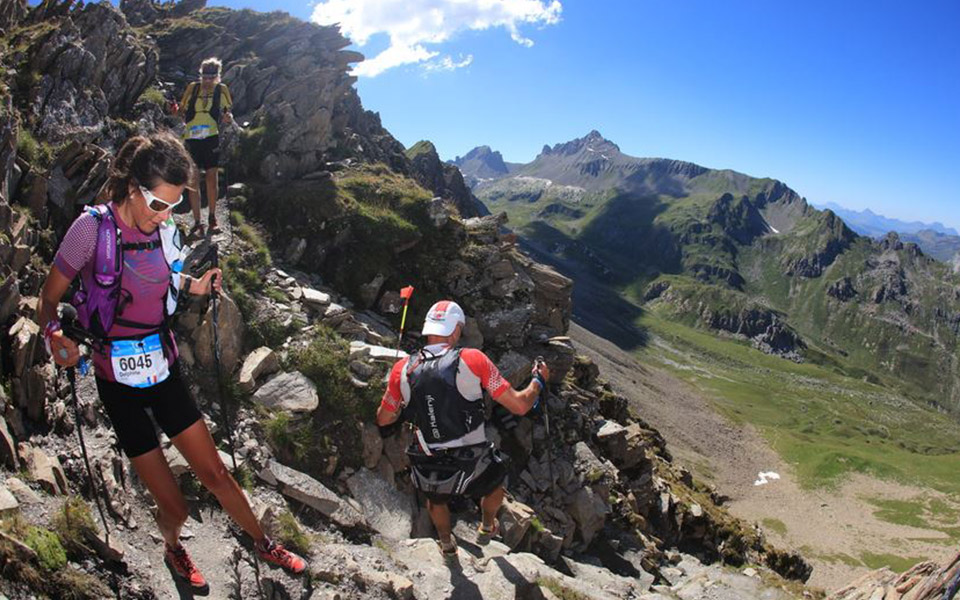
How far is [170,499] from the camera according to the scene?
7160 mm

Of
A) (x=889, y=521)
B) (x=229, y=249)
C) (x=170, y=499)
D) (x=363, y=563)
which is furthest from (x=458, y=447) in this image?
(x=889, y=521)

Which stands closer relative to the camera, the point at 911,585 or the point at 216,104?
the point at 911,585

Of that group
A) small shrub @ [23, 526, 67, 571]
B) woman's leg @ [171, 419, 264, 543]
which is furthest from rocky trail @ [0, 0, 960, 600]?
woman's leg @ [171, 419, 264, 543]

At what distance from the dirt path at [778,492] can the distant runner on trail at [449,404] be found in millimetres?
64379

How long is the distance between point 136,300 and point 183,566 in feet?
13.1

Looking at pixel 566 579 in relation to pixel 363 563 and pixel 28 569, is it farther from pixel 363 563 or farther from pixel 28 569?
pixel 28 569

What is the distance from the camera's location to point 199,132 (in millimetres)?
17625

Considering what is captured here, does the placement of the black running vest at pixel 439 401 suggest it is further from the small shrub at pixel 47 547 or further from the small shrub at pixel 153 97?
the small shrub at pixel 153 97

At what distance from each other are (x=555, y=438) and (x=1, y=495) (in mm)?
19006

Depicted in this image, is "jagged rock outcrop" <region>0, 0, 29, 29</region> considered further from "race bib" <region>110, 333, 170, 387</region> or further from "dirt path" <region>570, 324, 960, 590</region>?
"dirt path" <region>570, 324, 960, 590</region>

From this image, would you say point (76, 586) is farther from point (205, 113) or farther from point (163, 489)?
point (205, 113)

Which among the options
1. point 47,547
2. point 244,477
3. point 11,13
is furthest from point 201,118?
point 47,547

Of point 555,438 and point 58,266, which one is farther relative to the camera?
point 555,438

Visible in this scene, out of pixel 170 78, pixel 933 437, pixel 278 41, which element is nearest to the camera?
pixel 170 78
